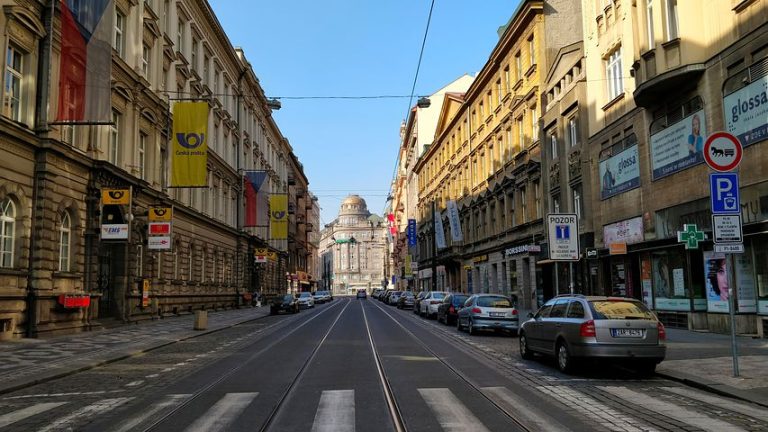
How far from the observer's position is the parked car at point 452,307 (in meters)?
26.2

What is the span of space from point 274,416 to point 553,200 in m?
25.2

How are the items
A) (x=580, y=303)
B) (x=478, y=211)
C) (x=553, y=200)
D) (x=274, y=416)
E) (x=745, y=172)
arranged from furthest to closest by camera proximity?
(x=478, y=211), (x=553, y=200), (x=745, y=172), (x=580, y=303), (x=274, y=416)

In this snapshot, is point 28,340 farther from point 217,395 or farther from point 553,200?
point 553,200

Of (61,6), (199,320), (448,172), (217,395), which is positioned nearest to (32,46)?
(61,6)

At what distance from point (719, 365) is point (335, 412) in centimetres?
787

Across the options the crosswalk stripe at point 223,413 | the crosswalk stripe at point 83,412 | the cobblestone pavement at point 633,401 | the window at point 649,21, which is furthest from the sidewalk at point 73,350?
the window at point 649,21

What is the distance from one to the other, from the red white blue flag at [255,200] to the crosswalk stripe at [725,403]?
39.4m

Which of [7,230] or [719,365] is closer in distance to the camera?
[719,365]

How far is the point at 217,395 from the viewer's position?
9266 millimetres

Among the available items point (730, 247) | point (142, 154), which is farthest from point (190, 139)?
point (730, 247)

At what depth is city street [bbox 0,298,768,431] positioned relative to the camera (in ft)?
23.9

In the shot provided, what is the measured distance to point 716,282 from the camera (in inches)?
695

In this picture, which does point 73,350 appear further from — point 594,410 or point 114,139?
point 594,410

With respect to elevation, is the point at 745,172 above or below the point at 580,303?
above
